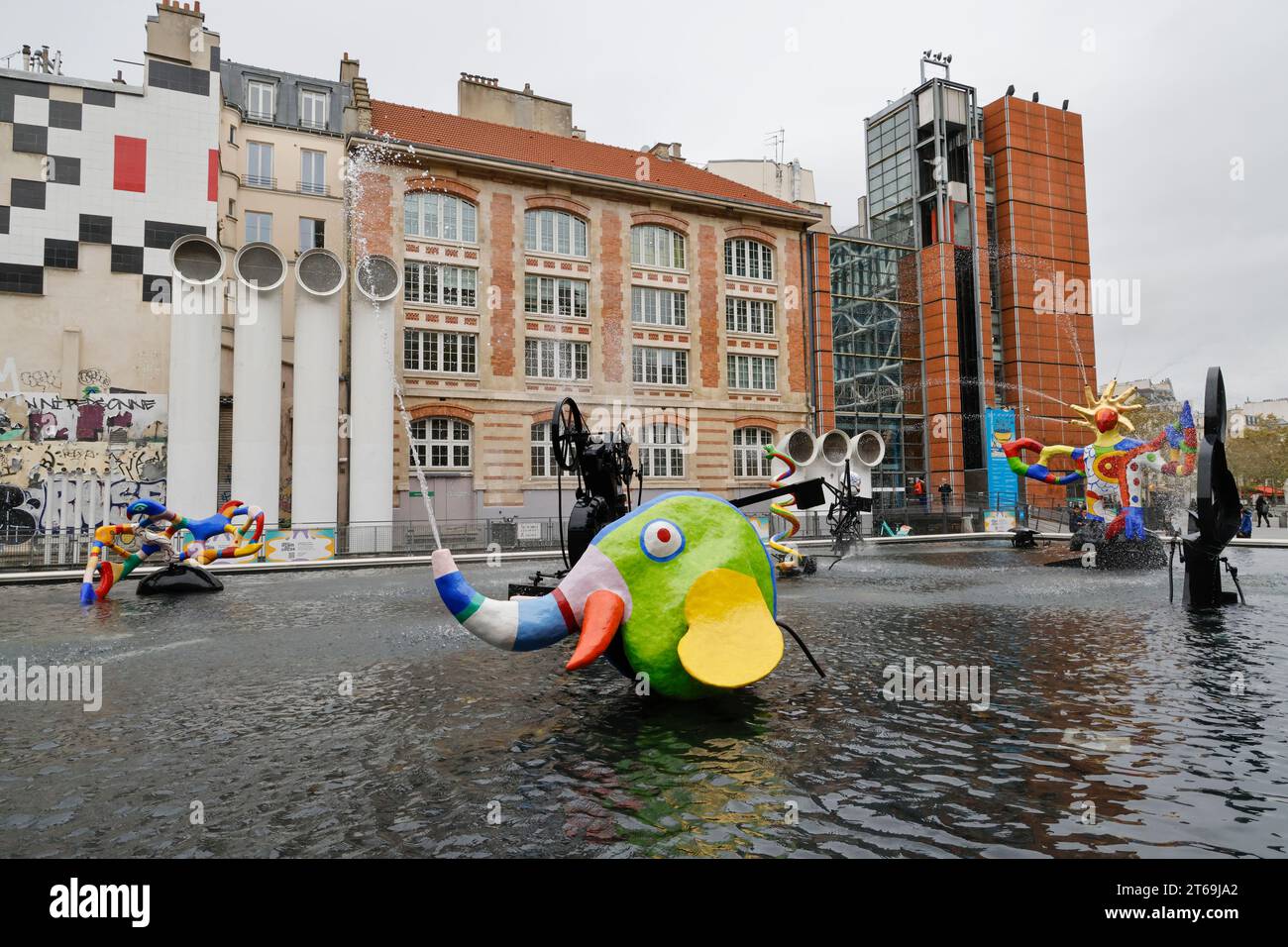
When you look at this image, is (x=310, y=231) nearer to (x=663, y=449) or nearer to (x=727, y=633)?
(x=663, y=449)

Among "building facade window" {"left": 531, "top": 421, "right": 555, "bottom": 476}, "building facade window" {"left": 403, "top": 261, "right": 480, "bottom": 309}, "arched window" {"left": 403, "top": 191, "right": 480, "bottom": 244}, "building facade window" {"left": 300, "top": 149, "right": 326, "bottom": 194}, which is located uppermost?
"building facade window" {"left": 300, "top": 149, "right": 326, "bottom": 194}

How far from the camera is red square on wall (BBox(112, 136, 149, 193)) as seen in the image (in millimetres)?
29828

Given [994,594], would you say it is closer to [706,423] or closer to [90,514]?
[706,423]

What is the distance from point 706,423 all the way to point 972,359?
64.6 feet

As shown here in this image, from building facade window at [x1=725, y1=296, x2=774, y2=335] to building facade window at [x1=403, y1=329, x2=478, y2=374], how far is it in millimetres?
13108

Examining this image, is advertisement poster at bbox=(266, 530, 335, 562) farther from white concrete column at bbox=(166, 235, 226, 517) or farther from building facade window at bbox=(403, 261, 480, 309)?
building facade window at bbox=(403, 261, 480, 309)

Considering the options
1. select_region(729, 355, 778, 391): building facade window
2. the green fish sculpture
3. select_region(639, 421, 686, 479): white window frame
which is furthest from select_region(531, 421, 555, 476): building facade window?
the green fish sculpture

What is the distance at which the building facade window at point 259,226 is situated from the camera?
35.3m

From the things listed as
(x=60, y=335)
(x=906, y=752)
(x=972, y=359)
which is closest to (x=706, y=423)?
(x=972, y=359)

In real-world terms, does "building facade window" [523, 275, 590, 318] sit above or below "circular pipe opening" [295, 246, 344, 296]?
above

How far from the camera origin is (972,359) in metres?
45.4

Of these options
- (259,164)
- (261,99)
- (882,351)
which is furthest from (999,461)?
(261,99)

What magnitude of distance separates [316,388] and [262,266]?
4733mm
